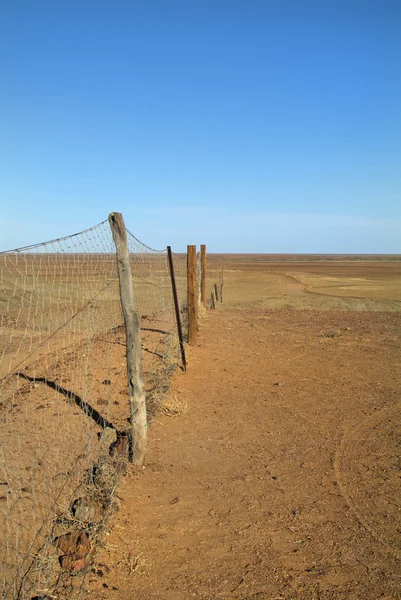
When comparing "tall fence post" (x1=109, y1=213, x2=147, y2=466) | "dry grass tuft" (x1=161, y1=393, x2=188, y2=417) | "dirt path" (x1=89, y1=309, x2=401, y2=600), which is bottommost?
"dirt path" (x1=89, y1=309, x2=401, y2=600)

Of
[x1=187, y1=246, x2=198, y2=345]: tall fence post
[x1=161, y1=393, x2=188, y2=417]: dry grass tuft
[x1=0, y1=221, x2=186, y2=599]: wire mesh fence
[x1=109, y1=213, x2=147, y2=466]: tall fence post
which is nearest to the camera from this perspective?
[x1=0, y1=221, x2=186, y2=599]: wire mesh fence

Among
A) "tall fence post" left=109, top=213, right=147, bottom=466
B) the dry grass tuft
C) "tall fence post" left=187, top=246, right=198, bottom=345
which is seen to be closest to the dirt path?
the dry grass tuft

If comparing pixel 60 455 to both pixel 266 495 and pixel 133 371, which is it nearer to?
pixel 133 371

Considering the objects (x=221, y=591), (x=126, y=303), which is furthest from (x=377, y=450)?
(x=126, y=303)

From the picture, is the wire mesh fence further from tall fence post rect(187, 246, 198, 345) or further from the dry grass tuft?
tall fence post rect(187, 246, 198, 345)

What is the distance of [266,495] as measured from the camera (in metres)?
4.34

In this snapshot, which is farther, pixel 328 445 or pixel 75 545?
pixel 328 445

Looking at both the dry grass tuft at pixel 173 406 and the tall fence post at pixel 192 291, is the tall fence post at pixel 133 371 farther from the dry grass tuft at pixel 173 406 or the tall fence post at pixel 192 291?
the tall fence post at pixel 192 291

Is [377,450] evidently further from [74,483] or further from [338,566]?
[74,483]

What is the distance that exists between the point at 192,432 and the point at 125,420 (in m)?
0.85

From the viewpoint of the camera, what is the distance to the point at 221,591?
3115 mm

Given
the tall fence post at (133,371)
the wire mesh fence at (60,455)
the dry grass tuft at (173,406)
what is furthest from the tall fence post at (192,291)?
the tall fence post at (133,371)

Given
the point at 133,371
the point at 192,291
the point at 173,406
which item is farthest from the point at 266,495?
the point at 192,291

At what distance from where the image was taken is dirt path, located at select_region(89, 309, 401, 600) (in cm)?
322
